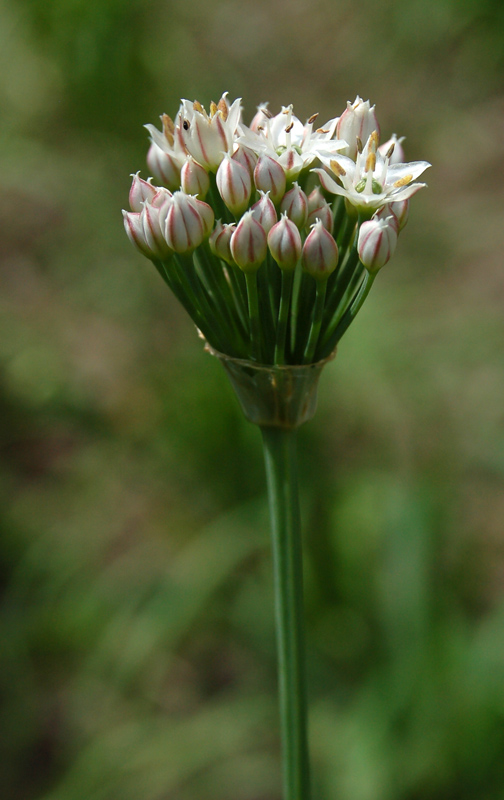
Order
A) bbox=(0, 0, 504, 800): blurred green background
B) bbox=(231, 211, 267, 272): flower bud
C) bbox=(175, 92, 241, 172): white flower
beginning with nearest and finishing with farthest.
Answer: bbox=(231, 211, 267, 272): flower bud
bbox=(175, 92, 241, 172): white flower
bbox=(0, 0, 504, 800): blurred green background

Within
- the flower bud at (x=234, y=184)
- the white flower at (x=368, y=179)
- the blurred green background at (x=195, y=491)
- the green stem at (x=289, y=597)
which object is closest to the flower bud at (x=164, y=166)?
the flower bud at (x=234, y=184)

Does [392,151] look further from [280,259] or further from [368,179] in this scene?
[280,259]

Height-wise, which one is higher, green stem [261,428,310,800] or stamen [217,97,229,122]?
stamen [217,97,229,122]

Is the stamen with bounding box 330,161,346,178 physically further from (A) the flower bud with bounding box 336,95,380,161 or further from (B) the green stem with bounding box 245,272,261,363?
(B) the green stem with bounding box 245,272,261,363

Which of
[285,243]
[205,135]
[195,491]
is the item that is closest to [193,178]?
[205,135]

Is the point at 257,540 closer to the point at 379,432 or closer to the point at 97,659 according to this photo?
the point at 97,659

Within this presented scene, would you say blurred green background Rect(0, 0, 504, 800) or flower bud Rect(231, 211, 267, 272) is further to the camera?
blurred green background Rect(0, 0, 504, 800)

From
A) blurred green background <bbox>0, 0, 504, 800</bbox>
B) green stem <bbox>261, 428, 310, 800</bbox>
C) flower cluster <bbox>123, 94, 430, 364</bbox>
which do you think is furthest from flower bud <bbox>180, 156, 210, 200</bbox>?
blurred green background <bbox>0, 0, 504, 800</bbox>
